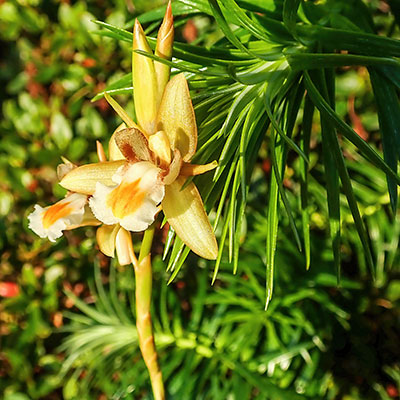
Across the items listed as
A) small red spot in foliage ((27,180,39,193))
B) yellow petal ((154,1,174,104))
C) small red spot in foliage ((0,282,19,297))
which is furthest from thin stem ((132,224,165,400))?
small red spot in foliage ((0,282,19,297))

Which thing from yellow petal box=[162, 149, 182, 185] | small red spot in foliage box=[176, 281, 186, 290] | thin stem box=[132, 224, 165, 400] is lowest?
small red spot in foliage box=[176, 281, 186, 290]

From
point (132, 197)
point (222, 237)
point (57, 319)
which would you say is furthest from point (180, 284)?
point (132, 197)

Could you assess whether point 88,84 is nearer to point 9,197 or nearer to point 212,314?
point 9,197

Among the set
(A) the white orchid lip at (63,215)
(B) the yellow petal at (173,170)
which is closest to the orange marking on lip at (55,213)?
(A) the white orchid lip at (63,215)

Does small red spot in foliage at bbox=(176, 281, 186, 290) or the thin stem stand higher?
the thin stem

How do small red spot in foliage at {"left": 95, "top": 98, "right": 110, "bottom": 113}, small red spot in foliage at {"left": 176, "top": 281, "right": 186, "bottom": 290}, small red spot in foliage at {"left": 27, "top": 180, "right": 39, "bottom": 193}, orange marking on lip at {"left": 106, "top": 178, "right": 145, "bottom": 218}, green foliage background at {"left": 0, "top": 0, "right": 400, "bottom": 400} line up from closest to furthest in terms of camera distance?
orange marking on lip at {"left": 106, "top": 178, "right": 145, "bottom": 218} < green foliage background at {"left": 0, "top": 0, "right": 400, "bottom": 400} < small red spot in foliage at {"left": 176, "top": 281, "right": 186, "bottom": 290} < small red spot in foliage at {"left": 27, "top": 180, "right": 39, "bottom": 193} < small red spot in foliage at {"left": 95, "top": 98, "right": 110, "bottom": 113}

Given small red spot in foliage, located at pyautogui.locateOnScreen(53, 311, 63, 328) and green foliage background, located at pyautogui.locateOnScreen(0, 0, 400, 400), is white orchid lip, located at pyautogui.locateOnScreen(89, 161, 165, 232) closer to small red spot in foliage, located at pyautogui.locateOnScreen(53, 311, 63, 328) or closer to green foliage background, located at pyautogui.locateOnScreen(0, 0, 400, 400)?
green foliage background, located at pyautogui.locateOnScreen(0, 0, 400, 400)
